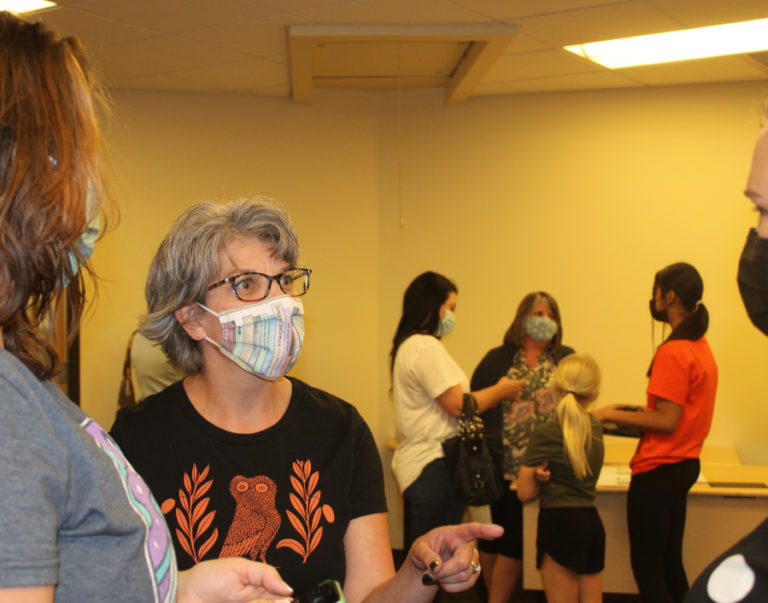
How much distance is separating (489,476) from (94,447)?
2.89 metres

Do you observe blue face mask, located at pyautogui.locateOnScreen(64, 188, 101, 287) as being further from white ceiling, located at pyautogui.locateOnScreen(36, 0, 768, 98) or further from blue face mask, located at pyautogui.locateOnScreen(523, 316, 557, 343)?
blue face mask, located at pyautogui.locateOnScreen(523, 316, 557, 343)

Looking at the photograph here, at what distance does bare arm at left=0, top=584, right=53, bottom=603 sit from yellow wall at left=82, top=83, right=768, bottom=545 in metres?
4.57

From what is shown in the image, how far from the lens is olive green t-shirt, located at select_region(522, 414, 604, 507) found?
3455 millimetres

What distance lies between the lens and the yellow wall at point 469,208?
5090mm

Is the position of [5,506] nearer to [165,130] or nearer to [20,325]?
[20,325]

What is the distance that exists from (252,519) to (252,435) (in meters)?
0.18

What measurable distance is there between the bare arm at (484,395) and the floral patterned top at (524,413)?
17 cm

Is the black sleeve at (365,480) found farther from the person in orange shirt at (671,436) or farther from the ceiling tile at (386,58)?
the ceiling tile at (386,58)

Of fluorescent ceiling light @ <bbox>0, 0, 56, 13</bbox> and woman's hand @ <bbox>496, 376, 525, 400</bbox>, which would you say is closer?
fluorescent ceiling light @ <bbox>0, 0, 56, 13</bbox>

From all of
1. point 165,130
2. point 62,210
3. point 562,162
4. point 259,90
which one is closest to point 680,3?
point 562,162

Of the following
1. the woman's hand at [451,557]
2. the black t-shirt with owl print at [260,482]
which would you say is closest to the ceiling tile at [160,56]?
the black t-shirt with owl print at [260,482]

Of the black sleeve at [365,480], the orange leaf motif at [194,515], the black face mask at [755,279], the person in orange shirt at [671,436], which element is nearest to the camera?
the black face mask at [755,279]

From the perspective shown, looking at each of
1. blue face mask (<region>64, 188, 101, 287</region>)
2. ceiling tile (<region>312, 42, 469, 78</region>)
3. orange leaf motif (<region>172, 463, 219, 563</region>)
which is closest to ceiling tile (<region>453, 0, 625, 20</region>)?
ceiling tile (<region>312, 42, 469, 78</region>)

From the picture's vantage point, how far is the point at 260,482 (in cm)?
158
